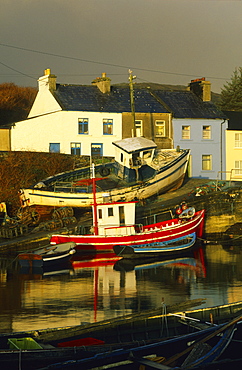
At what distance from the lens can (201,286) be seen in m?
23.3

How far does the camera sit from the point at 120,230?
1256 inches

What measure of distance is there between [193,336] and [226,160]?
3809 cm

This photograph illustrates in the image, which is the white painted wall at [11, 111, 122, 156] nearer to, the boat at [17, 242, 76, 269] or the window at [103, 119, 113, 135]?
the window at [103, 119, 113, 135]

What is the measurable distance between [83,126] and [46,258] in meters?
20.7

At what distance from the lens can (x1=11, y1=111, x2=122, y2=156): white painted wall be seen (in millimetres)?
47156

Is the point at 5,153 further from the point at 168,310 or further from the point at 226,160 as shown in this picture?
the point at 168,310

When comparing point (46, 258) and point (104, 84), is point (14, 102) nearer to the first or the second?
point (104, 84)

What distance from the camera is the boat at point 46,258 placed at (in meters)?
28.4

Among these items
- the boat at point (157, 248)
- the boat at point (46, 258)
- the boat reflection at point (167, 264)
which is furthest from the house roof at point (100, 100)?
the boat at point (46, 258)

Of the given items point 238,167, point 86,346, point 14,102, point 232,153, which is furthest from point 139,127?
point 86,346

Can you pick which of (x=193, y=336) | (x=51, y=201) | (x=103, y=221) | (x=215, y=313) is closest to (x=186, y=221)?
(x=103, y=221)

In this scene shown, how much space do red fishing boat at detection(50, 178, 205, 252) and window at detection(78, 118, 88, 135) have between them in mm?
15353

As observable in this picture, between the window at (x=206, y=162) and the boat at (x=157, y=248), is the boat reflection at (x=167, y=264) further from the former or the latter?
the window at (x=206, y=162)

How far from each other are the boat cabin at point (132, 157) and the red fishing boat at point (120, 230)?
6240 millimetres
